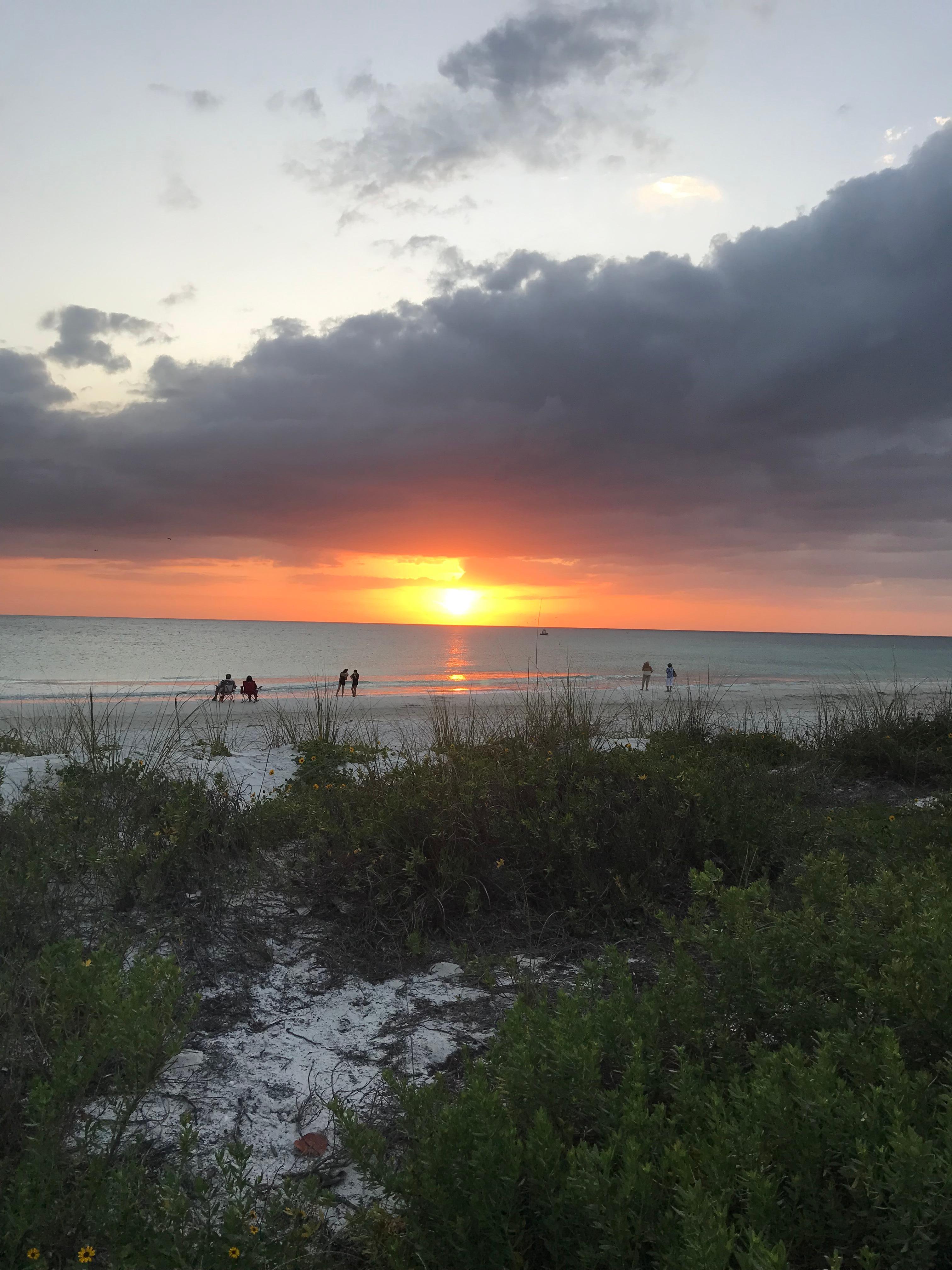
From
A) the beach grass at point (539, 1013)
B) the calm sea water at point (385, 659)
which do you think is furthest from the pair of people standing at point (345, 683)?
the beach grass at point (539, 1013)

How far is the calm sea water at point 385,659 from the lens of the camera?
46.7 metres

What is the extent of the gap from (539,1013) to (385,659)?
72312 millimetres


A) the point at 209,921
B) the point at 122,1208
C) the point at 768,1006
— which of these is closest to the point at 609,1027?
the point at 768,1006

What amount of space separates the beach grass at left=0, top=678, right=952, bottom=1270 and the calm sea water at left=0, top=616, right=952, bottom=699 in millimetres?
12795

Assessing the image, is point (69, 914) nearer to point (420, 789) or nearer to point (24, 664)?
point (420, 789)

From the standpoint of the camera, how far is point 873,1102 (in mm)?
1856

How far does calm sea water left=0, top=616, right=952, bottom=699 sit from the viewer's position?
46.7 m

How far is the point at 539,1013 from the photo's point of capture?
8.19 ft

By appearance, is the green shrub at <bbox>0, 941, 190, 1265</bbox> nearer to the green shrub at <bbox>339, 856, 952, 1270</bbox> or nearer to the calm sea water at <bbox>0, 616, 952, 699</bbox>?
the green shrub at <bbox>339, 856, 952, 1270</bbox>

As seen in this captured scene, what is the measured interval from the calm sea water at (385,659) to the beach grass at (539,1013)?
12.8 m

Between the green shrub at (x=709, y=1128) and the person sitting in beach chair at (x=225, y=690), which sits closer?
the green shrub at (x=709, y=1128)

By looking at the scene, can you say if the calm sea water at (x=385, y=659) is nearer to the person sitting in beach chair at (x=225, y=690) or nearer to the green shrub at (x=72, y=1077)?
the person sitting in beach chair at (x=225, y=690)

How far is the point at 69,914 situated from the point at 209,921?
2.65ft

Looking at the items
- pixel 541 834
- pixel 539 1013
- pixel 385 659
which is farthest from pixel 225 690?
pixel 385 659
